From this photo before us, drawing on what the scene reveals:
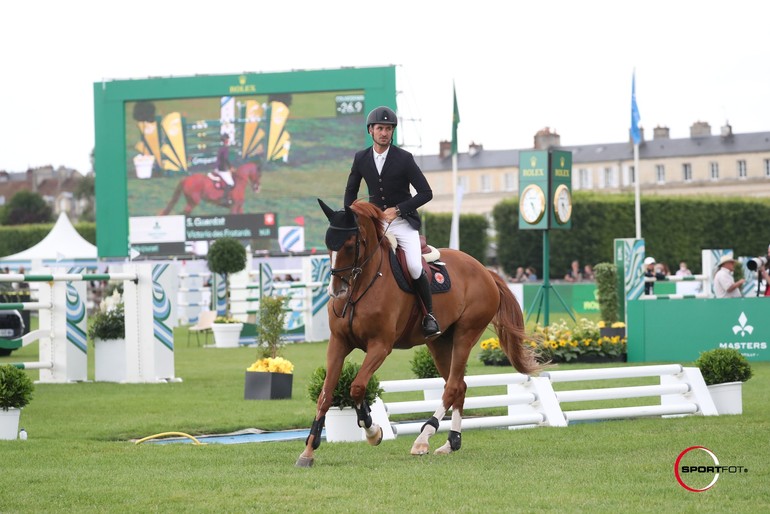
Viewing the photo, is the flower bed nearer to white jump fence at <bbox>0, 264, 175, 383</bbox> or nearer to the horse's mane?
white jump fence at <bbox>0, 264, 175, 383</bbox>

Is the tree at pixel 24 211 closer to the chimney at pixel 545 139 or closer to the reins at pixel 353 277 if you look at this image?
the chimney at pixel 545 139

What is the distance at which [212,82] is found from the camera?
40.6 m

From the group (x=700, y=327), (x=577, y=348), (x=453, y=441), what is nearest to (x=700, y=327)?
(x=700, y=327)

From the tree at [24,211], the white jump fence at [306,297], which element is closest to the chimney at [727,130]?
the tree at [24,211]

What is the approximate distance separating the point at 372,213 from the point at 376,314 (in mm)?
762

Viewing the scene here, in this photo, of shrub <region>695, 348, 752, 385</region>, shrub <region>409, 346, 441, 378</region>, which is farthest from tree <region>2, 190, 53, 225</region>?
shrub <region>695, 348, 752, 385</region>

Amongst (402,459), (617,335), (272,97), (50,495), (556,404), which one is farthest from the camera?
(272,97)

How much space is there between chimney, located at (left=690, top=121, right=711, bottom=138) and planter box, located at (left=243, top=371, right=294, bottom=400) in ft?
322

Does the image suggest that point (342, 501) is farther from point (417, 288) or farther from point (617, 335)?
point (617, 335)

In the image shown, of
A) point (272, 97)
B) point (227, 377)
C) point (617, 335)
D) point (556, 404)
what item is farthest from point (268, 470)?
point (272, 97)

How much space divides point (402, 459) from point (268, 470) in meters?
1.16

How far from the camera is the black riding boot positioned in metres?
9.05

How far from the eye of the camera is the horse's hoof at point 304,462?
8.20m

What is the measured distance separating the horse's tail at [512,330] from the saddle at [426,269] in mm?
920
